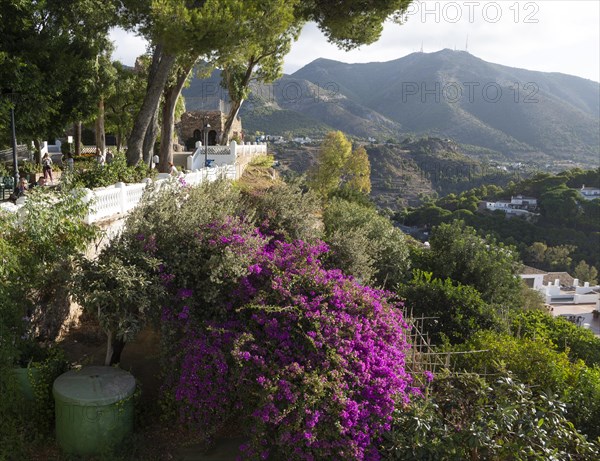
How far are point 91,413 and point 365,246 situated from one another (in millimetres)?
6193

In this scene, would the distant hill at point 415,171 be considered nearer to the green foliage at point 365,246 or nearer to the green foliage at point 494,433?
the green foliage at point 365,246

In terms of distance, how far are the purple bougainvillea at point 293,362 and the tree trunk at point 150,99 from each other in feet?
25.6

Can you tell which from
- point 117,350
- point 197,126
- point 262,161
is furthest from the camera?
point 197,126

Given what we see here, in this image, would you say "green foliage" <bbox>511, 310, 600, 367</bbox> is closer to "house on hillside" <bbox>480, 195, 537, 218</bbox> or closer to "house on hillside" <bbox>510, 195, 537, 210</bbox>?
"house on hillside" <bbox>480, 195, 537, 218</bbox>

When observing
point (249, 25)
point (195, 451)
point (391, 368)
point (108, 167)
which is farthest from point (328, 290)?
point (249, 25)

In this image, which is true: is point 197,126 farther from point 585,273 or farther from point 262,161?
point 585,273

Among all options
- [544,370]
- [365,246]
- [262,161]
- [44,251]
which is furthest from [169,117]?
[544,370]

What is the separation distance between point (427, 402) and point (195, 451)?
2.92 m

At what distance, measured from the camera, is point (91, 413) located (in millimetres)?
5184

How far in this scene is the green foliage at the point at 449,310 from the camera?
401 inches

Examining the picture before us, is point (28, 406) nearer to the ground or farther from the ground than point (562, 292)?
farther from the ground

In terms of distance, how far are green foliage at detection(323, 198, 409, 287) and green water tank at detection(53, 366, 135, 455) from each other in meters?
4.80

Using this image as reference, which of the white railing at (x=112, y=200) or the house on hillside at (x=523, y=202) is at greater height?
the white railing at (x=112, y=200)

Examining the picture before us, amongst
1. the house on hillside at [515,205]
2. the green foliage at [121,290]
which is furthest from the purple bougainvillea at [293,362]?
the house on hillside at [515,205]
